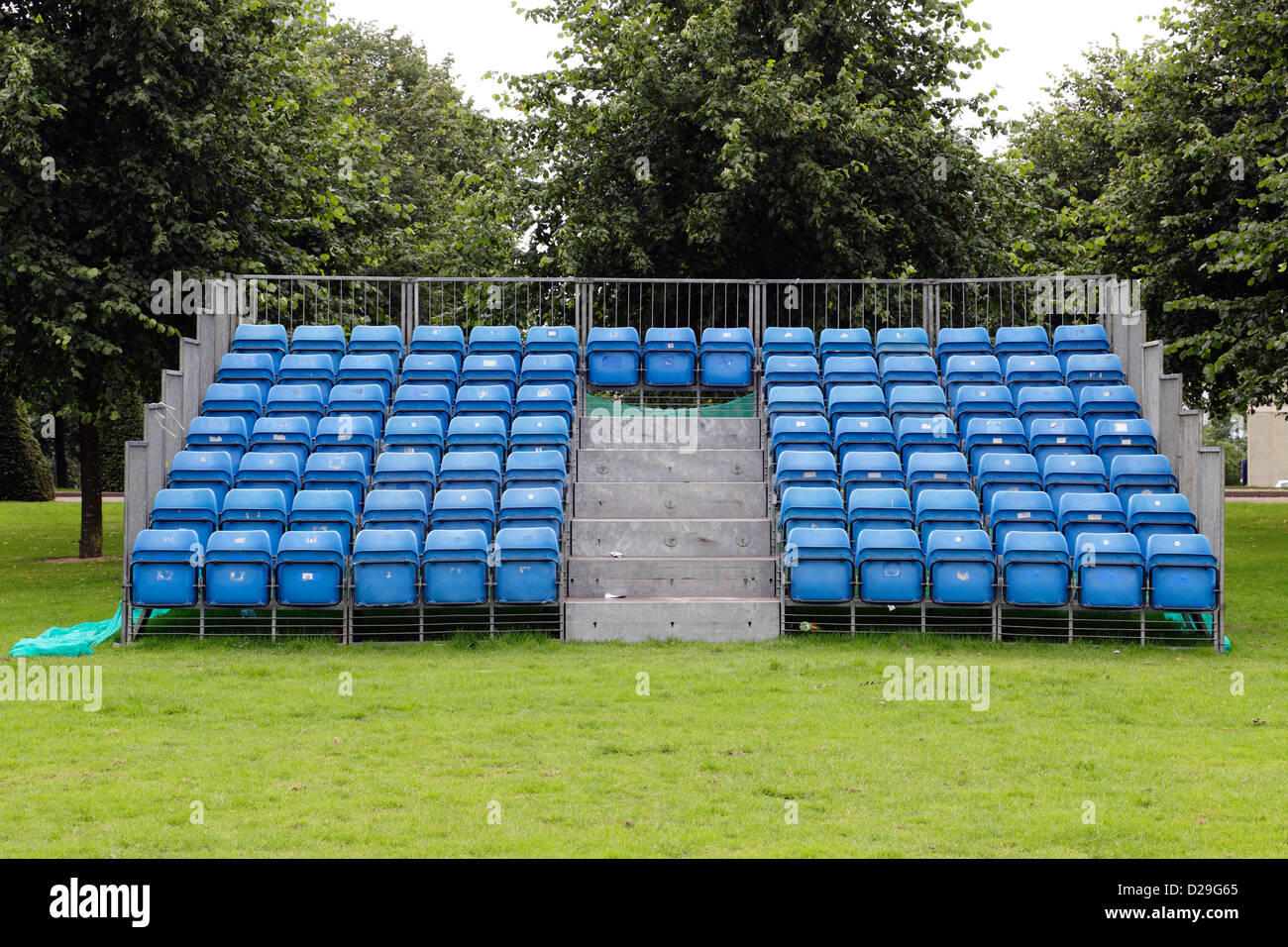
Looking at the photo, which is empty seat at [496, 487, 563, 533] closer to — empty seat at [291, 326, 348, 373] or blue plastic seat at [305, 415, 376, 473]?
blue plastic seat at [305, 415, 376, 473]

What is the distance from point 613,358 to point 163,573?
5929 millimetres

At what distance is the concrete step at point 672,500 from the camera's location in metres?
13.4

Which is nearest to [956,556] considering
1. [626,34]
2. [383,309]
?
[626,34]

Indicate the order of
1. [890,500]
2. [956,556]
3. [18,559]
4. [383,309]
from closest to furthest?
[956,556], [890,500], [18,559], [383,309]

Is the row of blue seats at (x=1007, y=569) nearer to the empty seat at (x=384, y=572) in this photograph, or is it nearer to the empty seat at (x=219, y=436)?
the empty seat at (x=384, y=572)

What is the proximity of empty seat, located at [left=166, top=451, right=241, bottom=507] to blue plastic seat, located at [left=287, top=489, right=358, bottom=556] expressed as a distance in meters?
1.09

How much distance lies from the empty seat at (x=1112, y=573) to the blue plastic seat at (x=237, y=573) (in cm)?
754

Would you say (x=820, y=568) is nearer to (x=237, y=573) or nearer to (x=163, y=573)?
(x=237, y=573)

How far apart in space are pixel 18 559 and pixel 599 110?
12013 millimetres

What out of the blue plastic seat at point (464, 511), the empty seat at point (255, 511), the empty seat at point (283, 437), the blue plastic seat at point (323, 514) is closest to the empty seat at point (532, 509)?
the blue plastic seat at point (464, 511)

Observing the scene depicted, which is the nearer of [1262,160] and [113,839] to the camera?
[113,839]

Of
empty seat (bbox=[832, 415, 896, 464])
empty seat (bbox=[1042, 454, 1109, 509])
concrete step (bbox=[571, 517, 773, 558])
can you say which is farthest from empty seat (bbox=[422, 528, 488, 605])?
empty seat (bbox=[1042, 454, 1109, 509])

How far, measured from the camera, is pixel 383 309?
26094 millimetres
